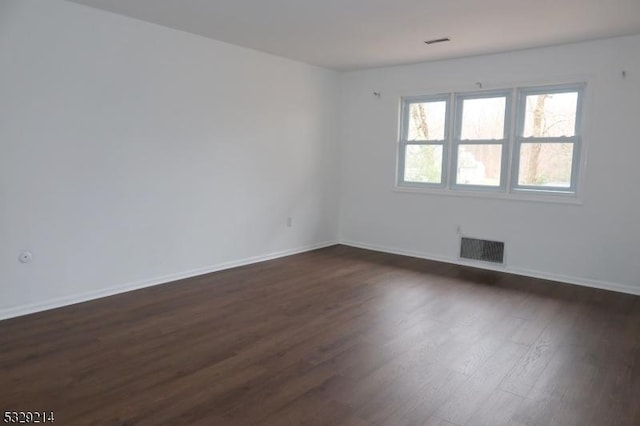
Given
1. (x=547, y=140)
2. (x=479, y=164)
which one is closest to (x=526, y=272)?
(x=479, y=164)

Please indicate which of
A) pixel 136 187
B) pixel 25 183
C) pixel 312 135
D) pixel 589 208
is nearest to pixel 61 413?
pixel 25 183

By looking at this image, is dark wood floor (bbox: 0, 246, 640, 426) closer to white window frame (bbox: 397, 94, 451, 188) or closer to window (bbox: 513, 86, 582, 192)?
window (bbox: 513, 86, 582, 192)

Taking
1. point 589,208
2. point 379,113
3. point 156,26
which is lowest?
point 589,208

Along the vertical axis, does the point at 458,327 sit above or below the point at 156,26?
below

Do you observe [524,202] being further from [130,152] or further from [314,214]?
[130,152]

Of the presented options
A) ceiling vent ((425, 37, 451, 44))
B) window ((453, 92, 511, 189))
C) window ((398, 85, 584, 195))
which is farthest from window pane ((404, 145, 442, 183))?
ceiling vent ((425, 37, 451, 44))

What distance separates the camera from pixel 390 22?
3605 millimetres

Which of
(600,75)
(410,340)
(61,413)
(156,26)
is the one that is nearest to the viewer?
(61,413)

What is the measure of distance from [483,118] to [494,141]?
0.31 meters

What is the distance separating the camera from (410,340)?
2.99 m

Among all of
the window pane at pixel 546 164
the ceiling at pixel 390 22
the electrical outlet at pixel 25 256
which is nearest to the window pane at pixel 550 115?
the window pane at pixel 546 164

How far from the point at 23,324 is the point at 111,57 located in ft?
7.32

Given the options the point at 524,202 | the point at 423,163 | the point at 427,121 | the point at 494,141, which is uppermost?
the point at 427,121

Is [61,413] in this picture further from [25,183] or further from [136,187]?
[136,187]
